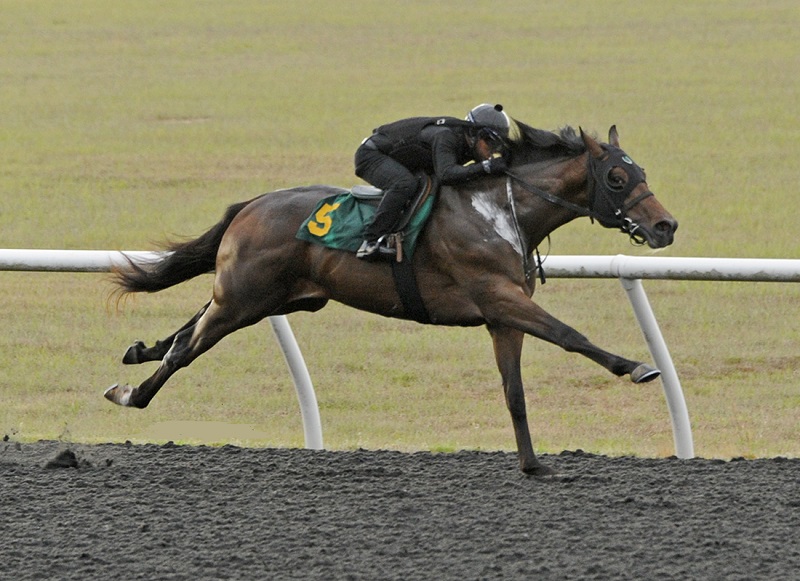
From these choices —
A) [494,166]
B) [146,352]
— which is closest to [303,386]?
[146,352]

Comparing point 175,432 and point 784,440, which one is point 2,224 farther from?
point 784,440

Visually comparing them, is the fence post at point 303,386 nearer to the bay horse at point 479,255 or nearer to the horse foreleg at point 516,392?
the bay horse at point 479,255

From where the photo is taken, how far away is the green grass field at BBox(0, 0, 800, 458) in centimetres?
788

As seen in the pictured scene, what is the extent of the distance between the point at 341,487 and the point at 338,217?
1087 mm

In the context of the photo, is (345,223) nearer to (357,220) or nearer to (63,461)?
(357,220)

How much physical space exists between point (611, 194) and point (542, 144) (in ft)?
1.34

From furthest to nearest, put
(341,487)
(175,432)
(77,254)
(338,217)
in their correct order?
(175,432)
(77,254)
(338,217)
(341,487)

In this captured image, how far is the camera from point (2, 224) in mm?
14531

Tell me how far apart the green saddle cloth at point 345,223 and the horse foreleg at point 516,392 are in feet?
1.58

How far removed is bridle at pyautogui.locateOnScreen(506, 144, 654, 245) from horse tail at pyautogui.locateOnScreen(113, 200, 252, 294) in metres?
1.52

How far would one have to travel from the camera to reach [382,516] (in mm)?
5148

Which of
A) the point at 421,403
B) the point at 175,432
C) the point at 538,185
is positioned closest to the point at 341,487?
the point at 538,185

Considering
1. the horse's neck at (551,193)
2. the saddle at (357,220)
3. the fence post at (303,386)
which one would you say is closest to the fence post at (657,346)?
the horse's neck at (551,193)

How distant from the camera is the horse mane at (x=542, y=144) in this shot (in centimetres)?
595
